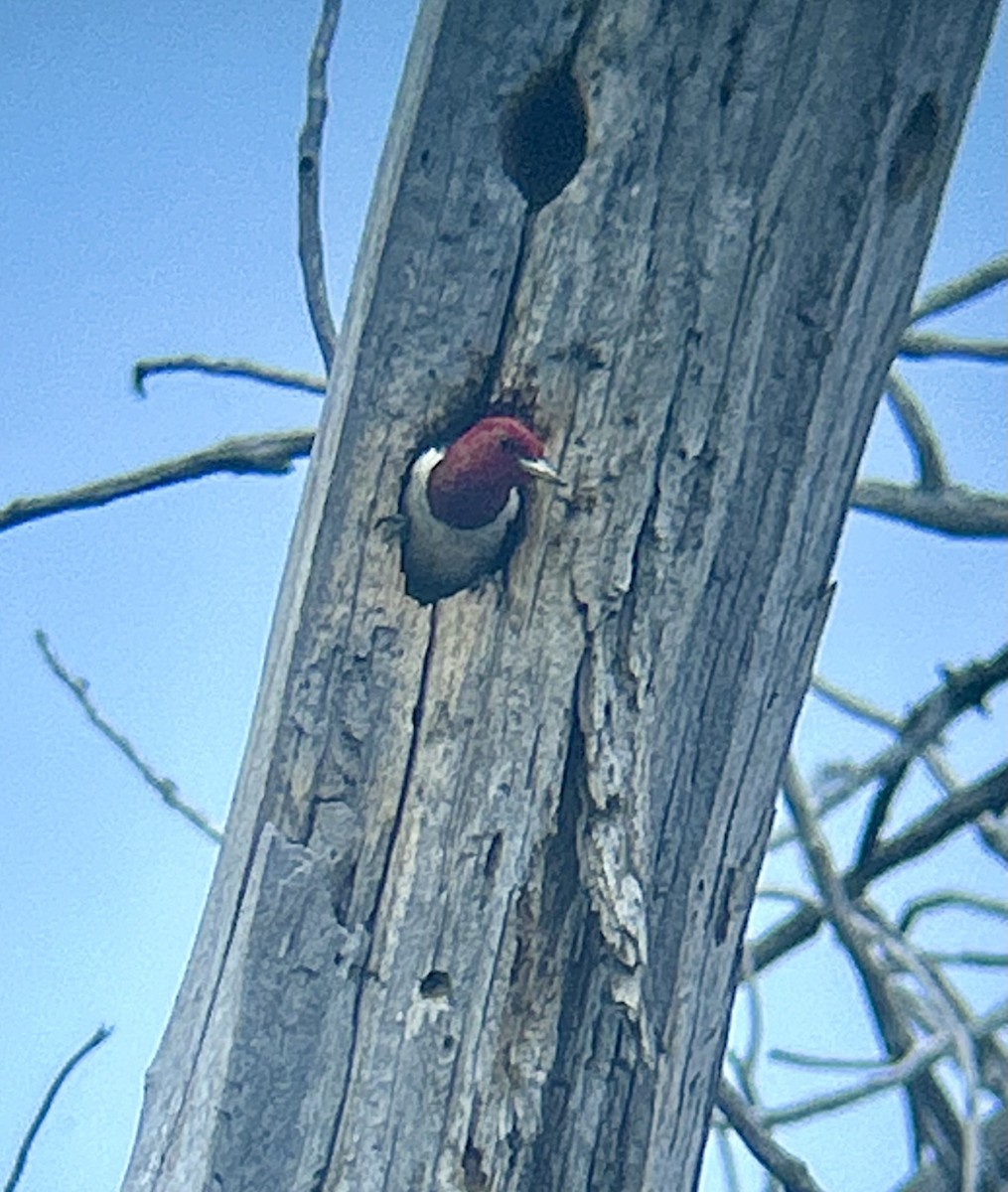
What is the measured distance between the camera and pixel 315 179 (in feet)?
6.71

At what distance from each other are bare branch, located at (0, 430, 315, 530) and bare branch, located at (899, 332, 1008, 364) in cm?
99

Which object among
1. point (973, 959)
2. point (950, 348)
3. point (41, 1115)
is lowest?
point (41, 1115)

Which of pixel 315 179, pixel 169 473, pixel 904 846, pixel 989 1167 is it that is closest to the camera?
pixel 315 179

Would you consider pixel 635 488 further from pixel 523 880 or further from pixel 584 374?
pixel 523 880

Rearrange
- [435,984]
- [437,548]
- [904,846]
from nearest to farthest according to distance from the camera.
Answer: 1. [435,984]
2. [437,548]
3. [904,846]

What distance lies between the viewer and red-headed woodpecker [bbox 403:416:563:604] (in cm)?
163

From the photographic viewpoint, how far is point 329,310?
2125 millimetres

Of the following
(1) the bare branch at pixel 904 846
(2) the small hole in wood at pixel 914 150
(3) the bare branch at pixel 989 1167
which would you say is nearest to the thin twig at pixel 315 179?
(2) the small hole in wood at pixel 914 150

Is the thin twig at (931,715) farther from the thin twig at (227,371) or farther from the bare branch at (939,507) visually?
the thin twig at (227,371)

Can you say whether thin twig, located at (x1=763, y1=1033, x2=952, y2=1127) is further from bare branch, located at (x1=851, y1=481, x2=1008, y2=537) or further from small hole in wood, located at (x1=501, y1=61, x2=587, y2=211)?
small hole in wood, located at (x1=501, y1=61, x2=587, y2=211)

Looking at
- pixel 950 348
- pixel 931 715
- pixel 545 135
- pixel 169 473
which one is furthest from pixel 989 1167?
pixel 545 135

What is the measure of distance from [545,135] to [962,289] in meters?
1.19

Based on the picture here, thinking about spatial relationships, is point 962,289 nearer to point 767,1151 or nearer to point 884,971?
point 884,971

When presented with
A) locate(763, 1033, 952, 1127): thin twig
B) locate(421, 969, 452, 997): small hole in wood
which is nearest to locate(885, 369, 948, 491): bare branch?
locate(763, 1033, 952, 1127): thin twig
